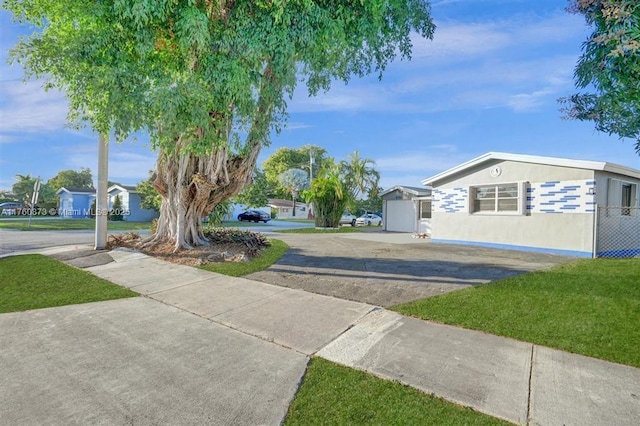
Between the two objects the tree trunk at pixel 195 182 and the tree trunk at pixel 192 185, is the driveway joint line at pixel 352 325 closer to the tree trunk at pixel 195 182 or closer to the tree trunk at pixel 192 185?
the tree trunk at pixel 195 182

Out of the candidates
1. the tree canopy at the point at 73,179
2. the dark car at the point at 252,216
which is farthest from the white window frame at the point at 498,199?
Answer: the tree canopy at the point at 73,179

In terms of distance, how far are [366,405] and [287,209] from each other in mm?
47958

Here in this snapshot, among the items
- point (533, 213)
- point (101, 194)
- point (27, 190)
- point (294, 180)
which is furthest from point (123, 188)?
point (533, 213)

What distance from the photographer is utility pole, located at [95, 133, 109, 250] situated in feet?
30.4

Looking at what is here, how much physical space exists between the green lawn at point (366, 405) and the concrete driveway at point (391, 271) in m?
2.18

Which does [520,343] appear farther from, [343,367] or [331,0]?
[331,0]

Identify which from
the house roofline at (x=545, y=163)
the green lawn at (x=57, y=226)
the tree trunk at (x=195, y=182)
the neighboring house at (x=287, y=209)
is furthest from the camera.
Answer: the neighboring house at (x=287, y=209)

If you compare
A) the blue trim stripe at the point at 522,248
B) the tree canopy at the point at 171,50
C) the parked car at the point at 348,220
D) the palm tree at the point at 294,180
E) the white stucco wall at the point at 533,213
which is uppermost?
the palm tree at the point at 294,180

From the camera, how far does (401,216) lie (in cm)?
2234

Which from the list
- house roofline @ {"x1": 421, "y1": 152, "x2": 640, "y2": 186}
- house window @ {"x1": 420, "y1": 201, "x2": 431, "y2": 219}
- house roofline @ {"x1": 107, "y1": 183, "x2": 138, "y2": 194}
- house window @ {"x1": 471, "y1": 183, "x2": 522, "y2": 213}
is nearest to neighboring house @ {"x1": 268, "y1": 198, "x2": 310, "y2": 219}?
house roofline @ {"x1": 107, "y1": 183, "x2": 138, "y2": 194}

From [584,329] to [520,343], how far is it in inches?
41.4

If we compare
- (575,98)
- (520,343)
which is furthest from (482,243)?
(520,343)

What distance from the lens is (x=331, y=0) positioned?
6.15 m

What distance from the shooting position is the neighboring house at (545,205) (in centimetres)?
1036
